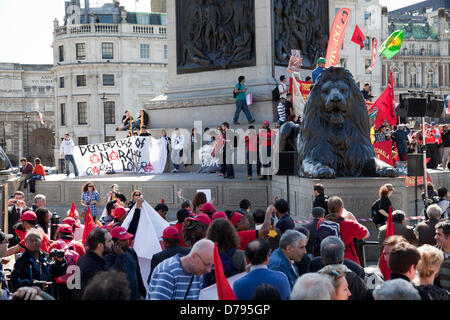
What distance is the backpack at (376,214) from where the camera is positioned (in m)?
10.7

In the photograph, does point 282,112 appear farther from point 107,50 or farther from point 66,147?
point 107,50

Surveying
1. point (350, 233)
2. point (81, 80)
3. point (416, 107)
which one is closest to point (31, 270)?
point (350, 233)

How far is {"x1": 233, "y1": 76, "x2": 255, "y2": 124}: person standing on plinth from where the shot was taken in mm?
19250

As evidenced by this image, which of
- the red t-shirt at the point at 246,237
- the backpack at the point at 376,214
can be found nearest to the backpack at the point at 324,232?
the red t-shirt at the point at 246,237

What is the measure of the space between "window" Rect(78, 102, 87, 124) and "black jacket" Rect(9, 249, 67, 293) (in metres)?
62.4

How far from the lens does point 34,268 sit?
6.78m

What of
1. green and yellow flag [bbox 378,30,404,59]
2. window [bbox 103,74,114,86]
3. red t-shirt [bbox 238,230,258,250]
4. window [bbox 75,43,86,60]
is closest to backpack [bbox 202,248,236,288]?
red t-shirt [bbox 238,230,258,250]

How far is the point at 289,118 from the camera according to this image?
56.3 ft

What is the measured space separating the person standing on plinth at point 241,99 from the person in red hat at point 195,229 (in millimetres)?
12281

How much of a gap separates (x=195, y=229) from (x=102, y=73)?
6352cm

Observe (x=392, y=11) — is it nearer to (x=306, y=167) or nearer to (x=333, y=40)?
(x=333, y=40)

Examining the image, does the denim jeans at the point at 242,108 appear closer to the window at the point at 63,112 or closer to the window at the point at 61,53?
the window at the point at 63,112

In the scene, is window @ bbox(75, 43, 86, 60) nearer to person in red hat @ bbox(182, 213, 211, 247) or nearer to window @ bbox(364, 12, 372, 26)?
window @ bbox(364, 12, 372, 26)

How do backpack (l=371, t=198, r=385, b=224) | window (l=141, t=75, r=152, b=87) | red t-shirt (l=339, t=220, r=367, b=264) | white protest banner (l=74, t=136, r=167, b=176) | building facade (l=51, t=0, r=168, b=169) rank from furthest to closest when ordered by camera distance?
window (l=141, t=75, r=152, b=87) < building facade (l=51, t=0, r=168, b=169) < white protest banner (l=74, t=136, r=167, b=176) < backpack (l=371, t=198, r=385, b=224) < red t-shirt (l=339, t=220, r=367, b=264)
